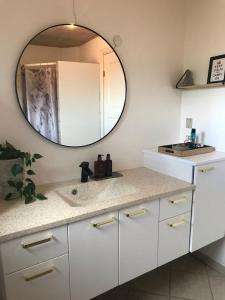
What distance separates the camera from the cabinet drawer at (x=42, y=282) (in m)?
1.16

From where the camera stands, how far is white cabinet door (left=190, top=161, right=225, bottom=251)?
5.74 feet

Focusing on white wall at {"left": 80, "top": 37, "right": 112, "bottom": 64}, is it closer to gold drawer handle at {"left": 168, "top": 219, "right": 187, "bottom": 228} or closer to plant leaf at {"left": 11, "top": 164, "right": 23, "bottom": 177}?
plant leaf at {"left": 11, "top": 164, "right": 23, "bottom": 177}

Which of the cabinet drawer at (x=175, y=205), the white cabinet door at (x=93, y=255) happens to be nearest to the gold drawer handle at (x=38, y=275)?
the white cabinet door at (x=93, y=255)

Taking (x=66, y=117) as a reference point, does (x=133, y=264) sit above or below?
below

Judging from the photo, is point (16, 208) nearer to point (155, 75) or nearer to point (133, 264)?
point (133, 264)

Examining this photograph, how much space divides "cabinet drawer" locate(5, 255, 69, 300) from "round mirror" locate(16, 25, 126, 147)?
814 mm

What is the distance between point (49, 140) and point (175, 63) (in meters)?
1.34

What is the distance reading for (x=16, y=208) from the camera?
4.39 ft

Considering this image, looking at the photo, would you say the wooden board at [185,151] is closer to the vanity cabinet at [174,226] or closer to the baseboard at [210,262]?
the vanity cabinet at [174,226]

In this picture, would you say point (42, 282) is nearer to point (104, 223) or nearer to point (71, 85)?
point (104, 223)

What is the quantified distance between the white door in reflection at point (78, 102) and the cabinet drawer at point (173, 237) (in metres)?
0.82

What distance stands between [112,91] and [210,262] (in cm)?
177

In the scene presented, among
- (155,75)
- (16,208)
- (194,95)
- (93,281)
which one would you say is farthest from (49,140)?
(194,95)

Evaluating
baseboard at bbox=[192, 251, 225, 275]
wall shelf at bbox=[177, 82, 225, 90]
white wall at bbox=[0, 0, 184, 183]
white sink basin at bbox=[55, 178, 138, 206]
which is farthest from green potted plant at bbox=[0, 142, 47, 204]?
baseboard at bbox=[192, 251, 225, 275]
